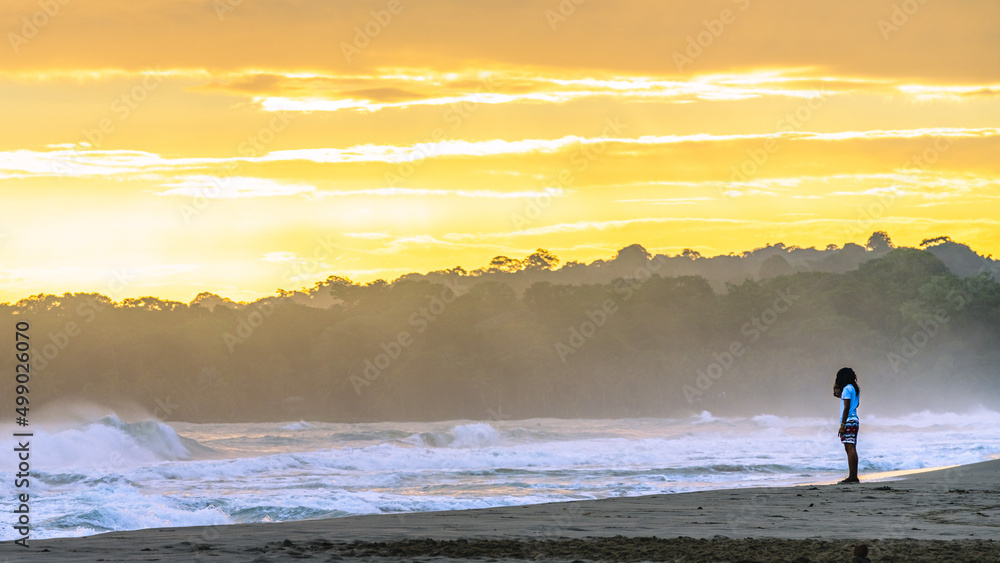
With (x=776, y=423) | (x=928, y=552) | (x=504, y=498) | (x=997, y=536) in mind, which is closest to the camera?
(x=928, y=552)

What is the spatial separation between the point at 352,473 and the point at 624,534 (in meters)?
13.4

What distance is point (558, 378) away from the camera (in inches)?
3282

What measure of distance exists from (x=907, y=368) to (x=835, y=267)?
61751 millimetres

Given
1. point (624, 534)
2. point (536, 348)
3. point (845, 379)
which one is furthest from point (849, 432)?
point (536, 348)

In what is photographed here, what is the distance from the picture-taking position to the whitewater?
483 inches

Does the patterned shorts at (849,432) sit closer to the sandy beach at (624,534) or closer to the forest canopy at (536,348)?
the sandy beach at (624,534)

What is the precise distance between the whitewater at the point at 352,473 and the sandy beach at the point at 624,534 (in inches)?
109

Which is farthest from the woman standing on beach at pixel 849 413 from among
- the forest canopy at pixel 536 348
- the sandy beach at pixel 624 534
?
the forest canopy at pixel 536 348

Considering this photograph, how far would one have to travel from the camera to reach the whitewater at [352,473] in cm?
1226

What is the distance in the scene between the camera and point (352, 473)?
20.9 metres

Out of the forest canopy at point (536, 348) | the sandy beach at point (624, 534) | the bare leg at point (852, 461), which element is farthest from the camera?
the forest canopy at point (536, 348)

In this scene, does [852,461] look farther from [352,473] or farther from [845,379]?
[352,473]

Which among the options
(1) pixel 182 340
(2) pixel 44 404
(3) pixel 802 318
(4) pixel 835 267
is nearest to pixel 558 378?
(3) pixel 802 318

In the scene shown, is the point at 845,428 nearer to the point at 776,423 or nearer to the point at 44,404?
the point at 776,423
